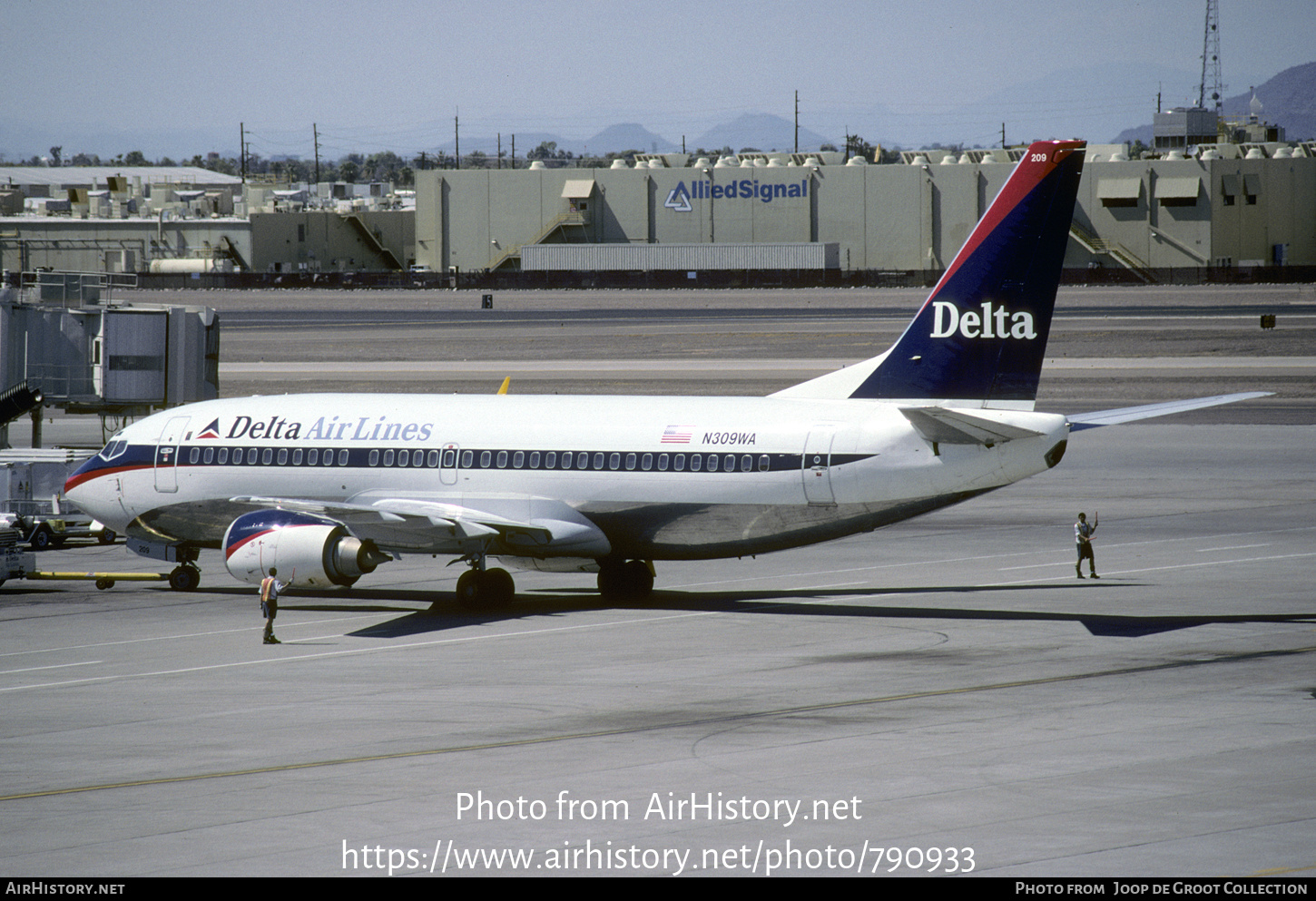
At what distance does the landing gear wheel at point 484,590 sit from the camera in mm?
35062

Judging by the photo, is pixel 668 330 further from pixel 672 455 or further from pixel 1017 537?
pixel 672 455

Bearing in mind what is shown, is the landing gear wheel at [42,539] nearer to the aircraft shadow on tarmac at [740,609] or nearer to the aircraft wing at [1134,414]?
the aircraft shadow on tarmac at [740,609]

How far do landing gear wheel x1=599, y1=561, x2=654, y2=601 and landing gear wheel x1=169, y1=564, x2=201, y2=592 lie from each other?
11119 millimetres

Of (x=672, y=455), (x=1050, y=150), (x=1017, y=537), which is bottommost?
(x=1017, y=537)

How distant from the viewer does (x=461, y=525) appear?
33750 mm

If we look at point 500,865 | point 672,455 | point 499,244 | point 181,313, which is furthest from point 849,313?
point 500,865

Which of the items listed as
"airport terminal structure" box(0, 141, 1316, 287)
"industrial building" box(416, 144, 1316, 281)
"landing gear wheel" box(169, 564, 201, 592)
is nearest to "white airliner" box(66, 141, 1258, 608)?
"landing gear wheel" box(169, 564, 201, 592)

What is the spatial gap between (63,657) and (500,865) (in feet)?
57.0

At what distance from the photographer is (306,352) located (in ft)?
347

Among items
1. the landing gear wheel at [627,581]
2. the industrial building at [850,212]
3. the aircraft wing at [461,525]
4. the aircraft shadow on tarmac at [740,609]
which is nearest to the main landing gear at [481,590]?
the aircraft shadow on tarmac at [740,609]

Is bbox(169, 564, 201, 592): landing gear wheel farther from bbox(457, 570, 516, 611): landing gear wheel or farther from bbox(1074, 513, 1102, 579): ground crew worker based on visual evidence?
bbox(1074, 513, 1102, 579): ground crew worker

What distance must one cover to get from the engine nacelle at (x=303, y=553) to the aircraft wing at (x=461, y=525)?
361 millimetres

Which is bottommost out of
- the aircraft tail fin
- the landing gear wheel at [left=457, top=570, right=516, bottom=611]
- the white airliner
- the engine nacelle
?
the landing gear wheel at [left=457, top=570, right=516, bottom=611]

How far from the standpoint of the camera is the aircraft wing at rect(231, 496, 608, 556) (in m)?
33.3
